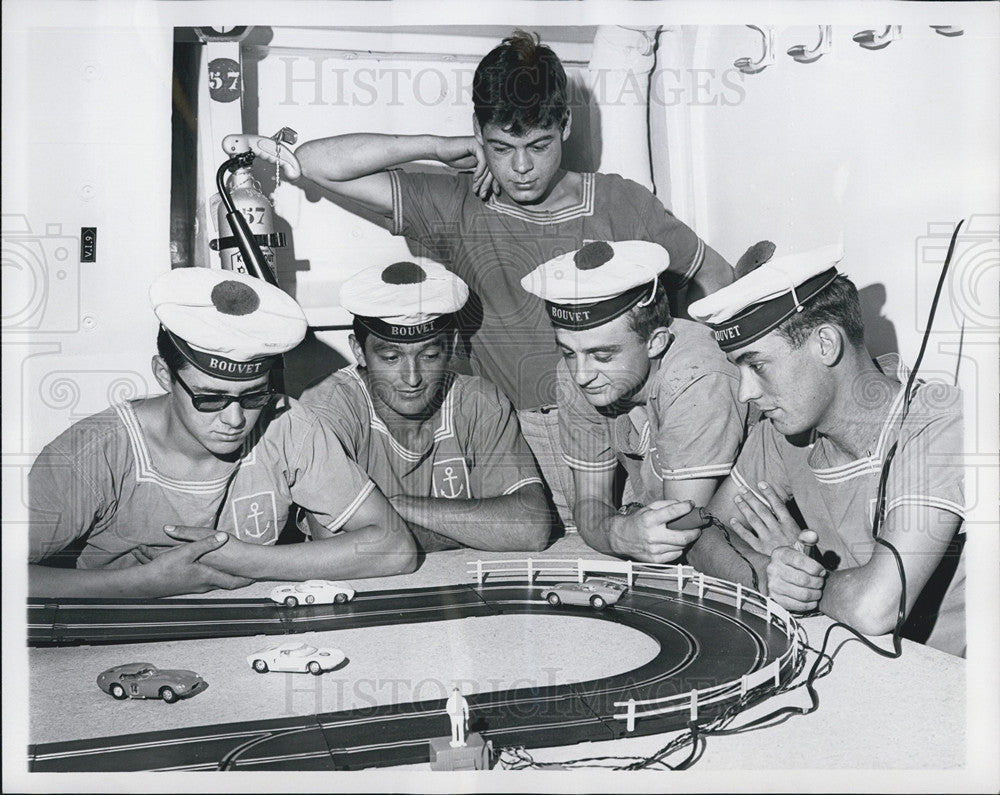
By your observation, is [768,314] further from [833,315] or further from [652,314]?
[652,314]

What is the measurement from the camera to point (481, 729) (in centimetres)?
297

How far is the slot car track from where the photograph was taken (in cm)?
289

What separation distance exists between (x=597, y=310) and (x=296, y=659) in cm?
135

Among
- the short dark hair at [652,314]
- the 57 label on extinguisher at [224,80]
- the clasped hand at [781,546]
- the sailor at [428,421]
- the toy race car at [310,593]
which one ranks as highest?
the 57 label on extinguisher at [224,80]

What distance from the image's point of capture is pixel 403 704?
2994 mm

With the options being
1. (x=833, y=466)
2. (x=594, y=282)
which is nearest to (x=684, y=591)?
(x=833, y=466)

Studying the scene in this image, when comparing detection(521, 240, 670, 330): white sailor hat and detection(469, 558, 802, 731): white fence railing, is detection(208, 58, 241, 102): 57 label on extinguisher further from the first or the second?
detection(469, 558, 802, 731): white fence railing

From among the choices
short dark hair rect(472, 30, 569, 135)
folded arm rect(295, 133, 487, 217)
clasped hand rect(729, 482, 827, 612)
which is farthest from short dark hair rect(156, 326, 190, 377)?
clasped hand rect(729, 482, 827, 612)

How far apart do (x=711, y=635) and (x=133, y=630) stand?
173cm

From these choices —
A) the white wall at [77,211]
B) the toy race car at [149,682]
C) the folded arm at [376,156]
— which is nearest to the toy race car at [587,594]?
A: the toy race car at [149,682]

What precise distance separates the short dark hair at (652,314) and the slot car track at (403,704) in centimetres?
79

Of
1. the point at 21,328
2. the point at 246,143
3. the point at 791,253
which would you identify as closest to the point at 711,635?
the point at 791,253

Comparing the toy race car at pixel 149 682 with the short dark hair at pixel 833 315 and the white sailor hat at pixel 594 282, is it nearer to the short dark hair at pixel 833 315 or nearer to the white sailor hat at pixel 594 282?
the white sailor hat at pixel 594 282

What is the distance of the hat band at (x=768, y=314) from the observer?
303 centimetres
